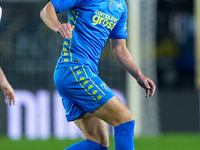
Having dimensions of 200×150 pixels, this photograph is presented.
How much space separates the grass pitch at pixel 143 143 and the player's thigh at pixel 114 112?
2.93 m

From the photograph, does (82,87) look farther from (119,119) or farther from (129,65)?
(129,65)

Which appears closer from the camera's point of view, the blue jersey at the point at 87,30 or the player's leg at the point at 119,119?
the player's leg at the point at 119,119

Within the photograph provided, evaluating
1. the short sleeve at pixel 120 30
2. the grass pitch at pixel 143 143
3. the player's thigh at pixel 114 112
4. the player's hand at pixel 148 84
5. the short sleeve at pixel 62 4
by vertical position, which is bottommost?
the grass pitch at pixel 143 143

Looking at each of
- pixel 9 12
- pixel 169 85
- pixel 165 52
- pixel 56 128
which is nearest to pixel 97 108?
pixel 56 128

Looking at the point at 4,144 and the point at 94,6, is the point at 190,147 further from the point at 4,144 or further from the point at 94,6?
the point at 94,6

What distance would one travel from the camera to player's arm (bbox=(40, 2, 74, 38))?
9.94ft

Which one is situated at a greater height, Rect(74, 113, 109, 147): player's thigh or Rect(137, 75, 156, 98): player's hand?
Rect(137, 75, 156, 98): player's hand

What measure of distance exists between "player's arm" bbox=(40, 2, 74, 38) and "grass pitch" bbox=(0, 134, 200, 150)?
3.37 metres

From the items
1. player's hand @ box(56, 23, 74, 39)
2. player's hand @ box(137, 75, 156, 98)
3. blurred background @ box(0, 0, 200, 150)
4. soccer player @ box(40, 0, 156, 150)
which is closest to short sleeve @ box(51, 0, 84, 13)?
soccer player @ box(40, 0, 156, 150)

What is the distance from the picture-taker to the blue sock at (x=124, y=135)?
3.46m

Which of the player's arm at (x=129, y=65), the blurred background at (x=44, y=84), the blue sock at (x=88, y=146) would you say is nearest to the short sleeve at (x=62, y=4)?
the player's arm at (x=129, y=65)

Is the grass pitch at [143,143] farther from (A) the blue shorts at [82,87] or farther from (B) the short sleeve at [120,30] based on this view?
(A) the blue shorts at [82,87]

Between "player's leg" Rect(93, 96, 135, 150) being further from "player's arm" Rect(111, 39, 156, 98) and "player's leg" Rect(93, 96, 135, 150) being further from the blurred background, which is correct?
the blurred background

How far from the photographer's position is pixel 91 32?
366cm
